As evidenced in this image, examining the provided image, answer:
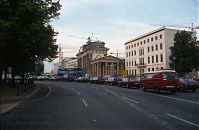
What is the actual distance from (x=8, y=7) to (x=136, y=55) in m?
87.6

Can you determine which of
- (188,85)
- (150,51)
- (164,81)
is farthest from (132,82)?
(150,51)

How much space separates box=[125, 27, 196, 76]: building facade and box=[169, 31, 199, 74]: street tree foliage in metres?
18.0

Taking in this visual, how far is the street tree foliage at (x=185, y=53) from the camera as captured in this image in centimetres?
6719

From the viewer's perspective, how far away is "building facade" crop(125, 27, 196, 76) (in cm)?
9038

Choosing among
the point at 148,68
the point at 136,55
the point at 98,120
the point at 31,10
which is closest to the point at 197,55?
the point at 148,68

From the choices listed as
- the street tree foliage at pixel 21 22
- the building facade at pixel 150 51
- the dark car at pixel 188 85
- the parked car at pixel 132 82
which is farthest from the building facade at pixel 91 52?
the street tree foliage at pixel 21 22

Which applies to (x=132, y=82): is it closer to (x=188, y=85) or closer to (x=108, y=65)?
(x=188, y=85)

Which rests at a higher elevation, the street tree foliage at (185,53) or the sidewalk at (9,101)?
the street tree foliage at (185,53)

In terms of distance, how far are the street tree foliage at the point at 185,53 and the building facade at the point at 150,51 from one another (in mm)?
18028

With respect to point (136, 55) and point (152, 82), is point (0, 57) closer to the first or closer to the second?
point (152, 82)

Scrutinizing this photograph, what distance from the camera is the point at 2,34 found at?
21.7 m

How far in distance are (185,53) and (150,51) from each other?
102 ft

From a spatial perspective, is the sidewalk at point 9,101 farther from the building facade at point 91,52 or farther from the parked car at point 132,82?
the building facade at point 91,52

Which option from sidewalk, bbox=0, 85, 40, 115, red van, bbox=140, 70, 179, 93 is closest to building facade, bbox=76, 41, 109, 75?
red van, bbox=140, 70, 179, 93
